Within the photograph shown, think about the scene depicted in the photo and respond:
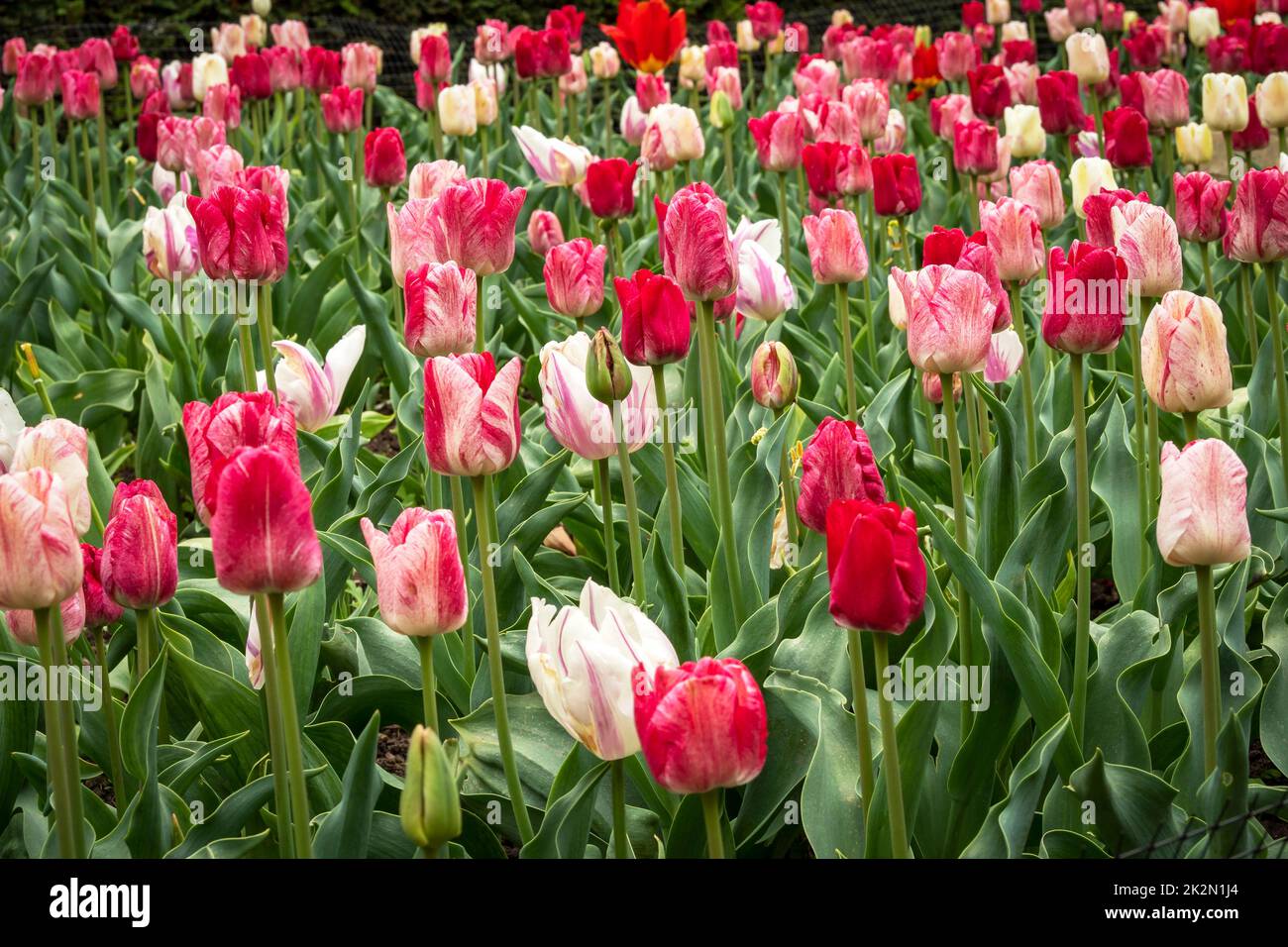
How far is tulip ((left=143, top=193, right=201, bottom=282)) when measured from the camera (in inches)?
122

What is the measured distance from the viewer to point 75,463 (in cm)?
150

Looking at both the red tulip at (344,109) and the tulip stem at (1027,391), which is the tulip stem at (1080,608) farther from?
the red tulip at (344,109)

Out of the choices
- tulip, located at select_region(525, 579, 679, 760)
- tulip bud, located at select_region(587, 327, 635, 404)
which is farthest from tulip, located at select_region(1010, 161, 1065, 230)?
tulip, located at select_region(525, 579, 679, 760)

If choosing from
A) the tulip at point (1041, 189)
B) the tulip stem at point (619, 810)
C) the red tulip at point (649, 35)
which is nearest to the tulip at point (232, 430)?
the tulip stem at point (619, 810)

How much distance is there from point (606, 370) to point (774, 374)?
662mm

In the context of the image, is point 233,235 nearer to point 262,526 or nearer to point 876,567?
point 262,526

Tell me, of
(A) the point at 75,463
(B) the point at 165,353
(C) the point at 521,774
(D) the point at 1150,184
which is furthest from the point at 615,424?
(D) the point at 1150,184

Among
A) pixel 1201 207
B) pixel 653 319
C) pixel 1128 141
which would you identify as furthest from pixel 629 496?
pixel 1128 141

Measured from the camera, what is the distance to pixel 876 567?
133 cm

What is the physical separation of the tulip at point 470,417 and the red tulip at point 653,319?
29 cm

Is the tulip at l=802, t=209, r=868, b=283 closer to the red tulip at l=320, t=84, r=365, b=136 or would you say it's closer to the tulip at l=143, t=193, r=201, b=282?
the tulip at l=143, t=193, r=201, b=282

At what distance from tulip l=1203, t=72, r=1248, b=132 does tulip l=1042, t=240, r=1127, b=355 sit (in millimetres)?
2124

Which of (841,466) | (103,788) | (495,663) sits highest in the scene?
(841,466)

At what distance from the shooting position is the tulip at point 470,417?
5.35 ft
